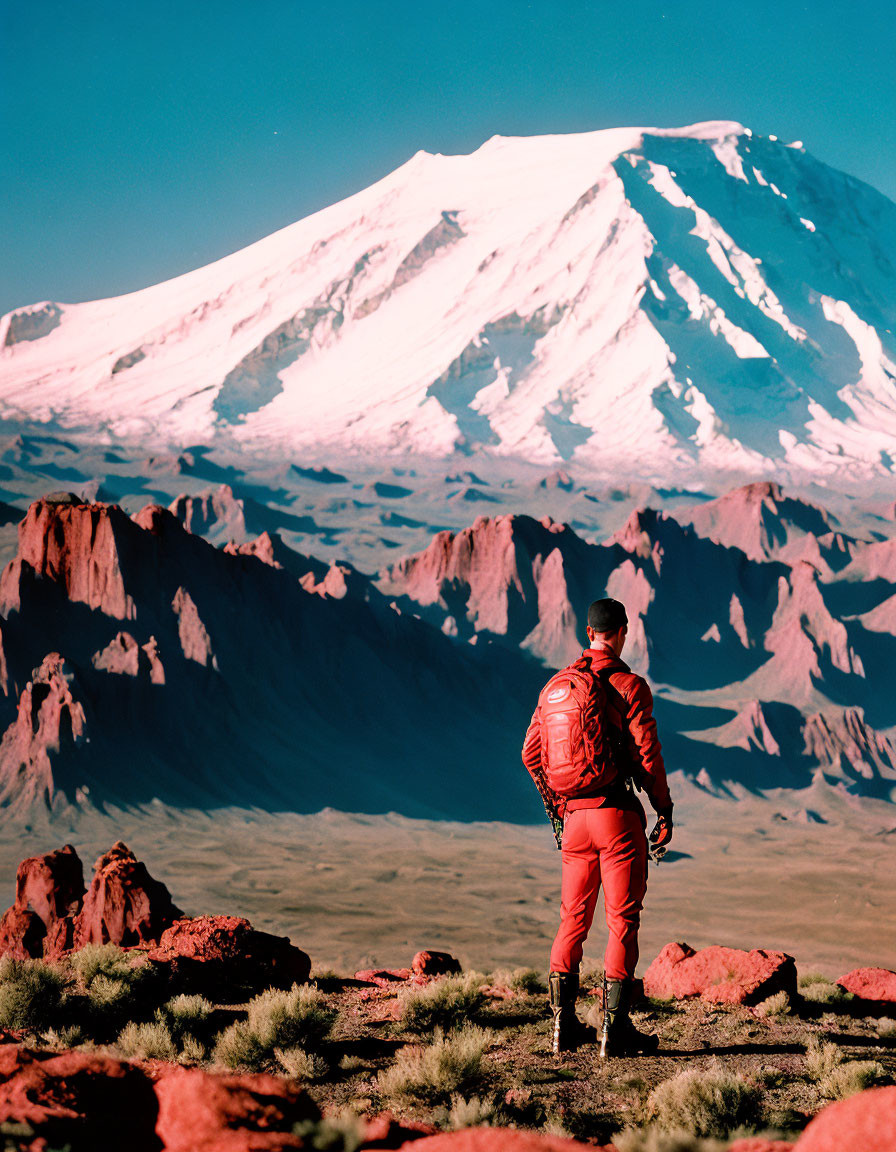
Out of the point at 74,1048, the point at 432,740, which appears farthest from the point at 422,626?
the point at 74,1048

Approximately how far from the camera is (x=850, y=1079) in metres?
5.65

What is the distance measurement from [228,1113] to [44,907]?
1969cm

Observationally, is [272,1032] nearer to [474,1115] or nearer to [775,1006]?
[474,1115]

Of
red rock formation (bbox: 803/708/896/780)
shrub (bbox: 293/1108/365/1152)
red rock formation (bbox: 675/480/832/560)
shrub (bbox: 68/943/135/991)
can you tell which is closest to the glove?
shrub (bbox: 293/1108/365/1152)

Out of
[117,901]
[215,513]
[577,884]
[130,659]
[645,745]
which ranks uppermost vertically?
[215,513]

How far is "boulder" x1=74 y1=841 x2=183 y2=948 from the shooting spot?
Result: 1700 cm

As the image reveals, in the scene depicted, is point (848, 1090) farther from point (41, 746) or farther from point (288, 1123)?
point (41, 746)

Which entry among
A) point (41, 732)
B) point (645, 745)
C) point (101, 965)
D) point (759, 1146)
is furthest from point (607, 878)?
point (41, 732)

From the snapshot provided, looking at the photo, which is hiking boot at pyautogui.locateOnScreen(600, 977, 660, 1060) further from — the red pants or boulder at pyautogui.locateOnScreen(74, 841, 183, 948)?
boulder at pyautogui.locateOnScreen(74, 841, 183, 948)

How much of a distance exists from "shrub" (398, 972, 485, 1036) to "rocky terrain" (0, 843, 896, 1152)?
16 mm

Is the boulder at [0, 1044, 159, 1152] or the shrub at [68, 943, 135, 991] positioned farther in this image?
the shrub at [68, 943, 135, 991]

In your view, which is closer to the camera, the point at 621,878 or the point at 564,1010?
the point at 621,878

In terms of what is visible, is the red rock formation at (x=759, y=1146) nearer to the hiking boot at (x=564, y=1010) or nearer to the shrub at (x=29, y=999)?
the hiking boot at (x=564, y=1010)

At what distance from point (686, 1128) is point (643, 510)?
124 m
